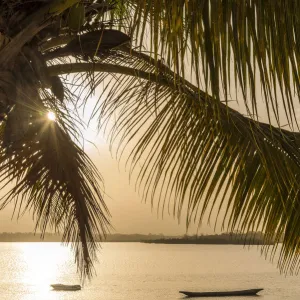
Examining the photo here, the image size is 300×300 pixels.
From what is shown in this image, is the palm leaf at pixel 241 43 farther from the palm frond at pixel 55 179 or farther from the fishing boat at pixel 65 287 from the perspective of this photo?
the fishing boat at pixel 65 287

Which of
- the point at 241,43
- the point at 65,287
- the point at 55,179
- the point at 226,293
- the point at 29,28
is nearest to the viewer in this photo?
the point at 241,43

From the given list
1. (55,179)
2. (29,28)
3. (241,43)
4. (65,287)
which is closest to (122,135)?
(55,179)

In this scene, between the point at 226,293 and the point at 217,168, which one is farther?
the point at 226,293

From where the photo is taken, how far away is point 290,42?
2.16 metres

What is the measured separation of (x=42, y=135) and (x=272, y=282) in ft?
311

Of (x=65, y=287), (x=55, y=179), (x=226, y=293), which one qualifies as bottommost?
(x=65, y=287)

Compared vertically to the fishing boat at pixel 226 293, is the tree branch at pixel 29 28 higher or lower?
higher

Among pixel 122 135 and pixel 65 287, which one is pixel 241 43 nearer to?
pixel 122 135

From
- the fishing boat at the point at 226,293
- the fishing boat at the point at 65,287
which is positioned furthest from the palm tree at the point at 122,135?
the fishing boat at the point at 65,287

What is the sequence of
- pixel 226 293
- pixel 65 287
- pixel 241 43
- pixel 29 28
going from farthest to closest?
pixel 65 287 < pixel 226 293 < pixel 29 28 < pixel 241 43

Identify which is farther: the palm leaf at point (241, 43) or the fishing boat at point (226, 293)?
the fishing boat at point (226, 293)

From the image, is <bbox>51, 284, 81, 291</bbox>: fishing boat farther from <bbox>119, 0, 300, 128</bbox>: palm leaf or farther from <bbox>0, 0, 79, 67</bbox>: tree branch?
<bbox>119, 0, 300, 128</bbox>: palm leaf

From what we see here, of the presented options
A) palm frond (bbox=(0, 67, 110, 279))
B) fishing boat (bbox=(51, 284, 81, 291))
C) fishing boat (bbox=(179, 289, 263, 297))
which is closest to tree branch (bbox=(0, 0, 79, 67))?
palm frond (bbox=(0, 67, 110, 279))

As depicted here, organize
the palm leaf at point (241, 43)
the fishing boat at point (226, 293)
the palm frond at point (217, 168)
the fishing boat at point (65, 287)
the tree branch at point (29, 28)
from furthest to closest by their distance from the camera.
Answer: the fishing boat at point (65, 287) < the fishing boat at point (226, 293) < the palm frond at point (217, 168) < the tree branch at point (29, 28) < the palm leaf at point (241, 43)
